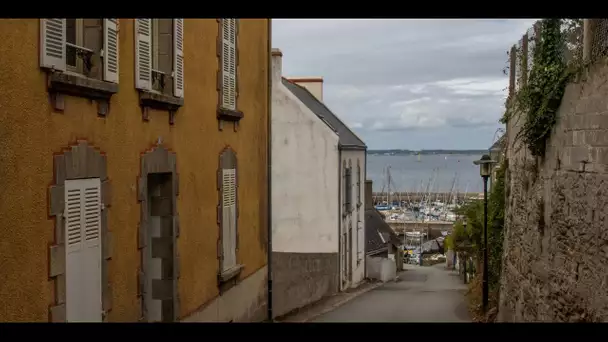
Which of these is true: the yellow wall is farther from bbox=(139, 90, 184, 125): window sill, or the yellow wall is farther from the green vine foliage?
the green vine foliage

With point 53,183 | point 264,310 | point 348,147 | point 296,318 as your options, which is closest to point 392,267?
point 348,147

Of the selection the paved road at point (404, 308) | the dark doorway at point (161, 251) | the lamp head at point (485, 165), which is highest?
the lamp head at point (485, 165)

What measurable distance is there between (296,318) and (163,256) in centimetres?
917

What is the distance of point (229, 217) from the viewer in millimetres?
11047

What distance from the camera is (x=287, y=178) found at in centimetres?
2305

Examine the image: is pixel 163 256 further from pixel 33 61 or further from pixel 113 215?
pixel 33 61

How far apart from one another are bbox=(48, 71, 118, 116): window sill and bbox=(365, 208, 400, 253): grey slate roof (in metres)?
27.3

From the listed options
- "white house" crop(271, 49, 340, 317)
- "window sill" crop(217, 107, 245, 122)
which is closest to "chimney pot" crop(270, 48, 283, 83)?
"white house" crop(271, 49, 340, 317)

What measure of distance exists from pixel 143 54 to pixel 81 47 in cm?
155

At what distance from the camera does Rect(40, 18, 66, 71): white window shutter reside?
543 cm

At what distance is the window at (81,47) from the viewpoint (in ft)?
18.2

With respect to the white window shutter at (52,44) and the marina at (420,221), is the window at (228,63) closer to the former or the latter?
the white window shutter at (52,44)

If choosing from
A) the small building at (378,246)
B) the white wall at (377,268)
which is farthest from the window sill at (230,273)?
the white wall at (377,268)

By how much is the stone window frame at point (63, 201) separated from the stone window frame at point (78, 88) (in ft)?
1.39
